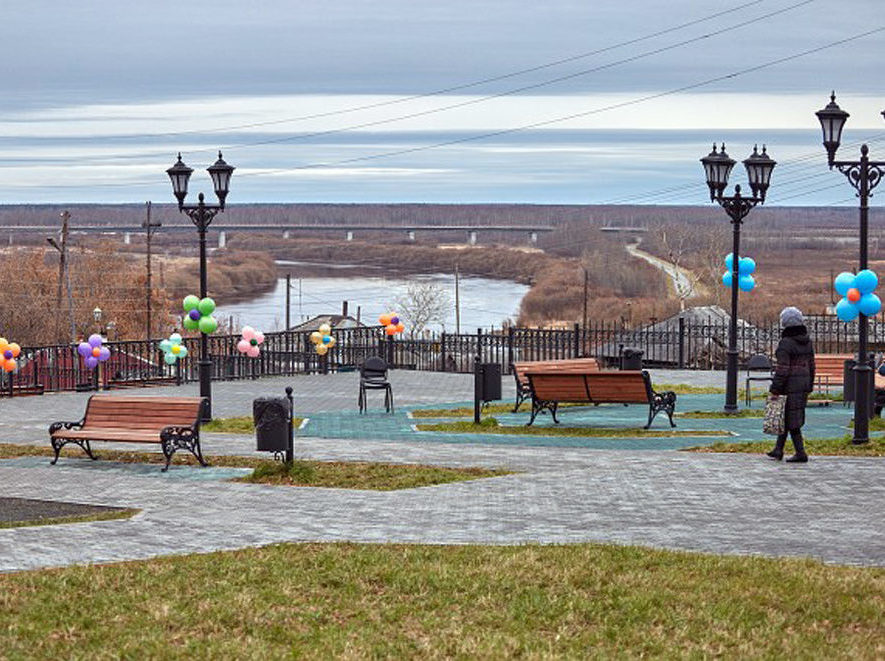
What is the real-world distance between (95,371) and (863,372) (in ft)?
54.0

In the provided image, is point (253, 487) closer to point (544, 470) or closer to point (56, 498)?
point (56, 498)

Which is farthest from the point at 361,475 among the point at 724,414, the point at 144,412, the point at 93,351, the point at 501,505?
the point at 93,351

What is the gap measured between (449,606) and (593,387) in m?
11.3

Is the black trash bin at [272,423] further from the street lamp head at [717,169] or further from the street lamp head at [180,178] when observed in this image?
the street lamp head at [717,169]

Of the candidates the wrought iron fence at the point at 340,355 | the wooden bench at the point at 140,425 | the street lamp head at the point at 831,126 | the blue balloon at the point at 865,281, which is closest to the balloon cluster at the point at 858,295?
the blue balloon at the point at 865,281

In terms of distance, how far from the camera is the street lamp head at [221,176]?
2062 cm

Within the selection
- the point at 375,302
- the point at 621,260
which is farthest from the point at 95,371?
the point at 375,302

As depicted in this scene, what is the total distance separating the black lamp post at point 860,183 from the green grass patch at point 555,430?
2.73 m

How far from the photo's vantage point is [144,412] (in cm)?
1667

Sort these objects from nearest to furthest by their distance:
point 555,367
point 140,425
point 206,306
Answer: point 140,425
point 206,306
point 555,367

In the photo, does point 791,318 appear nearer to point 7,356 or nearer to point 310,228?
point 7,356

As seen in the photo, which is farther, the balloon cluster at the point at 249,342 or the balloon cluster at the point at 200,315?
the balloon cluster at the point at 249,342

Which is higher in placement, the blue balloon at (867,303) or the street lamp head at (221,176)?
the street lamp head at (221,176)

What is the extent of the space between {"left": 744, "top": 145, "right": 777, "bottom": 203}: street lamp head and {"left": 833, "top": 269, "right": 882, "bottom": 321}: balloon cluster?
3.98 meters
